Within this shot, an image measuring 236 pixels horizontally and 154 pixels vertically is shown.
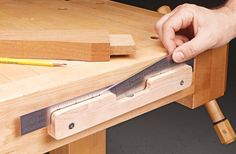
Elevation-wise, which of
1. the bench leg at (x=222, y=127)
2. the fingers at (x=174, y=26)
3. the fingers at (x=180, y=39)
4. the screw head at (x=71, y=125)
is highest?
the fingers at (x=174, y=26)

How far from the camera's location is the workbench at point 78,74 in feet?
1.59

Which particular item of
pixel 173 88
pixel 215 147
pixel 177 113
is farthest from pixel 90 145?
pixel 177 113

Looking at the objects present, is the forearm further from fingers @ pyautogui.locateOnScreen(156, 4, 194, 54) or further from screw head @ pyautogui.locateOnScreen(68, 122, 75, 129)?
screw head @ pyautogui.locateOnScreen(68, 122, 75, 129)

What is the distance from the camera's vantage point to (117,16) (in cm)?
79

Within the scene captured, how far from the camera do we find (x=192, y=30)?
0.67m

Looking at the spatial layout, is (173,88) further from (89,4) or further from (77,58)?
(89,4)

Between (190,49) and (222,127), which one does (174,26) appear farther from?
(222,127)

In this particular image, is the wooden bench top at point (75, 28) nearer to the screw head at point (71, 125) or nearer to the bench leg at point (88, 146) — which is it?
the screw head at point (71, 125)

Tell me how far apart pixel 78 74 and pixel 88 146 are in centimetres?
27

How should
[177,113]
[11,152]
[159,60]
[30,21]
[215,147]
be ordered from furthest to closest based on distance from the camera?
[177,113]
[215,147]
[30,21]
[159,60]
[11,152]

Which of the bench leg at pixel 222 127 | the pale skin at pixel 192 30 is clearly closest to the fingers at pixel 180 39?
the pale skin at pixel 192 30

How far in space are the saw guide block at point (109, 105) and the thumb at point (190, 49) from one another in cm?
2

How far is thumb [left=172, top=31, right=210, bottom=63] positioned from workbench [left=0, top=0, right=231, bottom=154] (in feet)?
0.07

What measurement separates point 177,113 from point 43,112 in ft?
4.85
